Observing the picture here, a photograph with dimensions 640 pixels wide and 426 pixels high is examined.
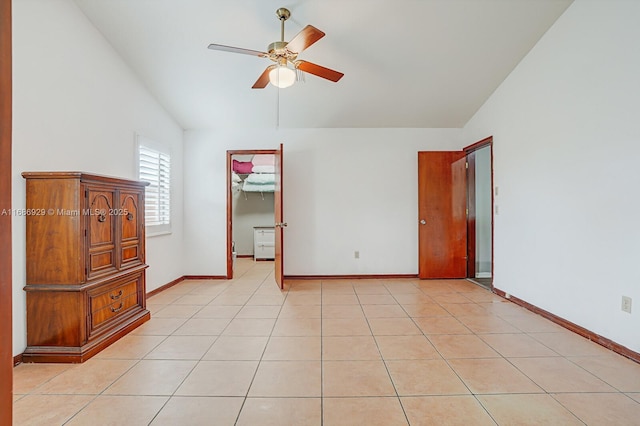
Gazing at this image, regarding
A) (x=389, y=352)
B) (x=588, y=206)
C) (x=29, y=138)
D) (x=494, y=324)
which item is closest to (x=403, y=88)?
(x=588, y=206)

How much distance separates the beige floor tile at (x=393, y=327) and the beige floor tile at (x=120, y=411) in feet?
5.99

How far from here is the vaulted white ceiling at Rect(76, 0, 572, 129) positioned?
9.77ft

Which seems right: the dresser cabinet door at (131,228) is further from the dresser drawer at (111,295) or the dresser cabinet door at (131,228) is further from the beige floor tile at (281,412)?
the beige floor tile at (281,412)

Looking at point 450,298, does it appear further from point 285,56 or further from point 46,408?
point 46,408

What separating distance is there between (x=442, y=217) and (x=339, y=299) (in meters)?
2.23

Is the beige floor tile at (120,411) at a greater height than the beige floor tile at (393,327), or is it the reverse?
the beige floor tile at (393,327)

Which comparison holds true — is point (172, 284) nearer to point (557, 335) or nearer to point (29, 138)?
point (29, 138)

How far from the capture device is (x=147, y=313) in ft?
10.6

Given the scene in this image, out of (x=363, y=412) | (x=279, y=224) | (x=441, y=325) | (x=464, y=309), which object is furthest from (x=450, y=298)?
(x=363, y=412)

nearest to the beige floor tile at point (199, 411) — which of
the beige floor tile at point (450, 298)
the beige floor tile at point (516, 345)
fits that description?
the beige floor tile at point (516, 345)

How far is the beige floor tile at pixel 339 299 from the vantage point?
3.85 meters

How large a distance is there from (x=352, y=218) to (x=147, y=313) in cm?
313

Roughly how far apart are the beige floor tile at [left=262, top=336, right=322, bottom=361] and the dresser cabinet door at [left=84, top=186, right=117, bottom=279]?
1566 millimetres

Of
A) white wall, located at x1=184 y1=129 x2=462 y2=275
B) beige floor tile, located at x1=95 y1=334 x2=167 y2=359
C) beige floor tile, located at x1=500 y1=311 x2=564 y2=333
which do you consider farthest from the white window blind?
beige floor tile, located at x1=500 y1=311 x2=564 y2=333
